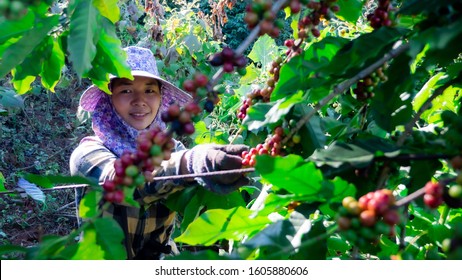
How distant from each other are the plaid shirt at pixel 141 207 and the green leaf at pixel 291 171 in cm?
66

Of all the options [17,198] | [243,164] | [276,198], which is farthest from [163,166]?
[17,198]

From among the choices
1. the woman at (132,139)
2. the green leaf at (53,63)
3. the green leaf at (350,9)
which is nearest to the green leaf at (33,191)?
the woman at (132,139)

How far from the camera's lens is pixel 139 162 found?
790 millimetres

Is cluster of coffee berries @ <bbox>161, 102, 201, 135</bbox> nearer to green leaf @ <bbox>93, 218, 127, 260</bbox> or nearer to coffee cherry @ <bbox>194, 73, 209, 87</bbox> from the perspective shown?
coffee cherry @ <bbox>194, 73, 209, 87</bbox>

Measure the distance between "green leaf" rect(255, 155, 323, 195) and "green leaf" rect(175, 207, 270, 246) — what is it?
0.20m

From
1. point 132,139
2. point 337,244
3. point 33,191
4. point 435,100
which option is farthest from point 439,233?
Result: point 33,191

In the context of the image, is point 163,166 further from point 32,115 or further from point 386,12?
point 32,115

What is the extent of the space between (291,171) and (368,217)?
6.7 inches

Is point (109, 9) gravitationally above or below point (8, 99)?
above

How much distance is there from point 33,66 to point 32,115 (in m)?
4.83

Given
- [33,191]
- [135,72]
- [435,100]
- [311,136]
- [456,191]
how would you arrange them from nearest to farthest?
[456,191]
[311,136]
[435,100]
[135,72]
[33,191]

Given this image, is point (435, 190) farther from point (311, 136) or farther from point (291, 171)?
point (311, 136)

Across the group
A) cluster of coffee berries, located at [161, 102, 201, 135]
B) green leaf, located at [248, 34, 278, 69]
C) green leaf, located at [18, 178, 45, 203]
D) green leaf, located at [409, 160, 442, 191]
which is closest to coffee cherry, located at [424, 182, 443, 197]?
green leaf, located at [409, 160, 442, 191]
